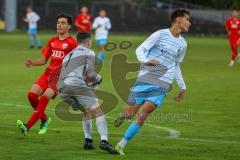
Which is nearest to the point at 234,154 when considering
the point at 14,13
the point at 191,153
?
the point at 191,153

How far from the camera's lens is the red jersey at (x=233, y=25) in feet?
117

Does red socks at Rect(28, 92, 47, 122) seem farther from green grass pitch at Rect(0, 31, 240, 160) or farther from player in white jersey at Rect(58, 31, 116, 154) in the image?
player in white jersey at Rect(58, 31, 116, 154)

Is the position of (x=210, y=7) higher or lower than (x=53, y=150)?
lower

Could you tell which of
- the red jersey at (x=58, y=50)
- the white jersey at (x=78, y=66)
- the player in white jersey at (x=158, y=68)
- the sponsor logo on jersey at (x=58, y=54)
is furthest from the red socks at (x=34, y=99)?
the player in white jersey at (x=158, y=68)

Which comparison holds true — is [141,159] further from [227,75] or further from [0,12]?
[0,12]

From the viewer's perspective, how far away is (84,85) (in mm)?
12250

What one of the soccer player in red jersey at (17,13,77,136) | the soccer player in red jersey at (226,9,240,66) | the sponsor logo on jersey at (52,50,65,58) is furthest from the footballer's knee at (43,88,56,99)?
the soccer player in red jersey at (226,9,240,66)

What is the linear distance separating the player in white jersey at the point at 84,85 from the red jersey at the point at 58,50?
89cm

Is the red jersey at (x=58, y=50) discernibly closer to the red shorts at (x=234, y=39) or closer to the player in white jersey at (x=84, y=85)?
the player in white jersey at (x=84, y=85)

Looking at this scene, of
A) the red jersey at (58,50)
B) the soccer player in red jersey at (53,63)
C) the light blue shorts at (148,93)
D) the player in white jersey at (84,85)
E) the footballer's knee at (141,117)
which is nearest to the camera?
the footballer's knee at (141,117)

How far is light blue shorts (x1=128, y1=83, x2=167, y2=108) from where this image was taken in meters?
11.6

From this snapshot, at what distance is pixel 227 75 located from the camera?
27797 millimetres

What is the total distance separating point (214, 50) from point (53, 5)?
3081 centimetres

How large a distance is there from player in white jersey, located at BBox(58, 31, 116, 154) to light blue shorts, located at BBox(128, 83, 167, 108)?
646 mm
